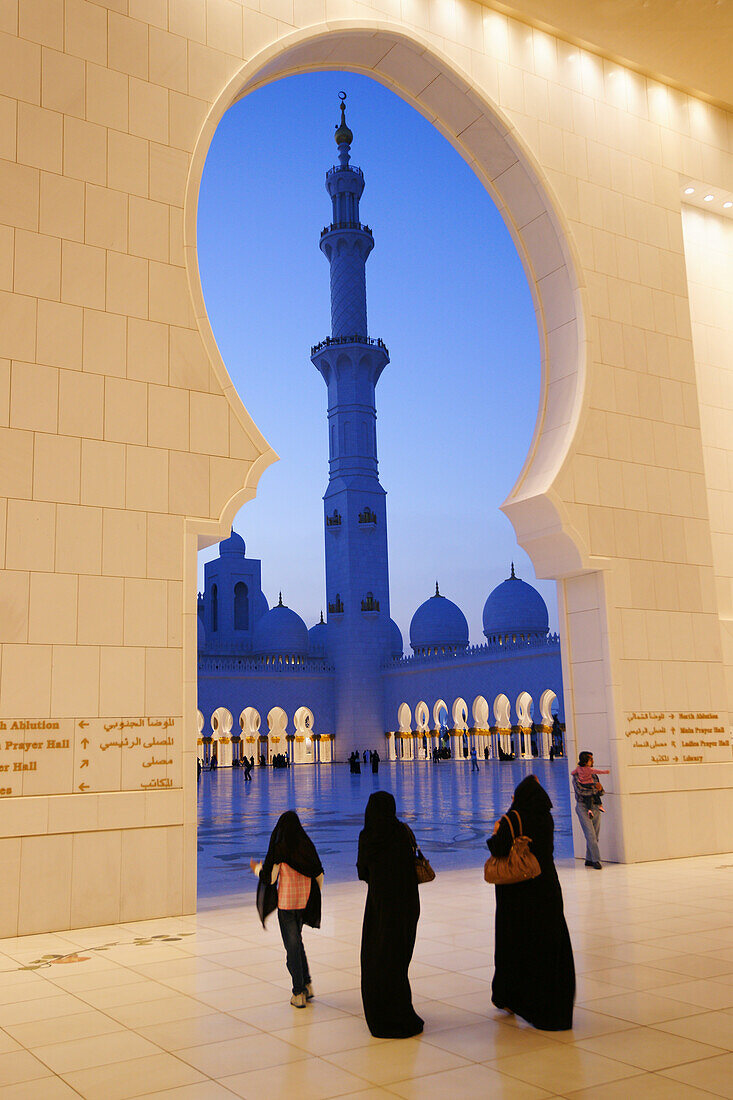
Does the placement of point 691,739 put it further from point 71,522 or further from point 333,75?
point 333,75

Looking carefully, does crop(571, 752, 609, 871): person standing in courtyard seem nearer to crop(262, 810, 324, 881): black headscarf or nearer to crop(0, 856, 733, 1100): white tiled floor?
crop(0, 856, 733, 1100): white tiled floor

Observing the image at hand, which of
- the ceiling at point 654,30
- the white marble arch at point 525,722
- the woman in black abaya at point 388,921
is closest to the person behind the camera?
the woman in black abaya at point 388,921

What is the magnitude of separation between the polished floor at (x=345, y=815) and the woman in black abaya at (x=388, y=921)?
3.14m

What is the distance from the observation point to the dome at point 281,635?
38.2 meters

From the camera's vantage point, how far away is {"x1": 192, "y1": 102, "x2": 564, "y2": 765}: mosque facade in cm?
3312

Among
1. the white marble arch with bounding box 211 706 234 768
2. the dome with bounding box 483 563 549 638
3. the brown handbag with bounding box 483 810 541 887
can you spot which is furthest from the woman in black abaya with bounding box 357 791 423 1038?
the white marble arch with bounding box 211 706 234 768

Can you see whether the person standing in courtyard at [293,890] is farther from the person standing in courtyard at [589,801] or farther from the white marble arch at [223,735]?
the white marble arch at [223,735]

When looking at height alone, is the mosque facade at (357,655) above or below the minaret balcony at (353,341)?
below

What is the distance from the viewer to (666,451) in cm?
832

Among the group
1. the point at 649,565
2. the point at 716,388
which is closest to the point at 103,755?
the point at 649,565

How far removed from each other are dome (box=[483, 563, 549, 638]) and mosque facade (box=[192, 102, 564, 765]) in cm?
5

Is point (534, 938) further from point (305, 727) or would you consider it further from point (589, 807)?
point (305, 727)

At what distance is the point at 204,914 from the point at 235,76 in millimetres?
5676

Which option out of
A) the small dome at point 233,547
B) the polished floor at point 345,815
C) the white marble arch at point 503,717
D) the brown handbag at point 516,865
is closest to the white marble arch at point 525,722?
the white marble arch at point 503,717
